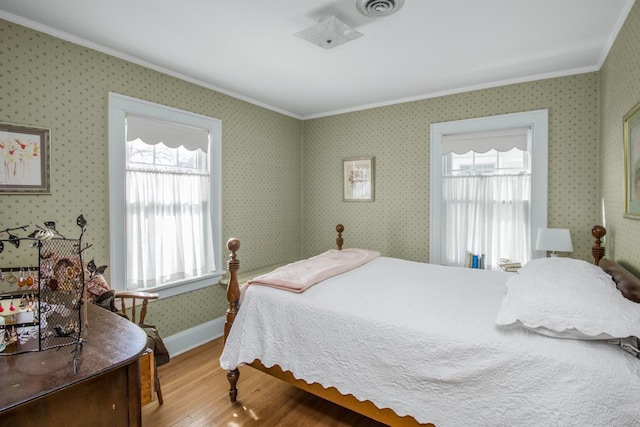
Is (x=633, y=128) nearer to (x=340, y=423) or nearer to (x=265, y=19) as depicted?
(x=265, y=19)

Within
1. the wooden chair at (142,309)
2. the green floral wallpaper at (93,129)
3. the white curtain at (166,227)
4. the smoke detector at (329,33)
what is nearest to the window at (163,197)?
the white curtain at (166,227)

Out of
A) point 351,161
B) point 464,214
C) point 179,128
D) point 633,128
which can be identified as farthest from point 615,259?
point 179,128

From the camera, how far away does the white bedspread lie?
4.22 ft

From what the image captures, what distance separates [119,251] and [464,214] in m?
3.41

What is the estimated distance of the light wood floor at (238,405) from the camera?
2.17m

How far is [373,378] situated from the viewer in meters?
1.76

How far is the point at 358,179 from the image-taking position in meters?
4.28

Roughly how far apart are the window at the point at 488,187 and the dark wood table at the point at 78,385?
3.24 m

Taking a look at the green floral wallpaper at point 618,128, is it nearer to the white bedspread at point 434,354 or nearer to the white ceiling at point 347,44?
the white ceiling at point 347,44

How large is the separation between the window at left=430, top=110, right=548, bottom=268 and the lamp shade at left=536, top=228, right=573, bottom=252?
0.35 meters

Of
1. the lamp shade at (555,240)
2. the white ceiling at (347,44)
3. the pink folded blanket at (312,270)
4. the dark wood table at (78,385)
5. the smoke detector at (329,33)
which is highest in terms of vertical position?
the white ceiling at (347,44)

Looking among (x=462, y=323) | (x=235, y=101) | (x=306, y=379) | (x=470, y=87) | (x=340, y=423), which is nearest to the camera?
(x=462, y=323)

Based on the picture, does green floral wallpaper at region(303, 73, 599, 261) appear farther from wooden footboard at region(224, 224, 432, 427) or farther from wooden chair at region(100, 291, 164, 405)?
wooden chair at region(100, 291, 164, 405)

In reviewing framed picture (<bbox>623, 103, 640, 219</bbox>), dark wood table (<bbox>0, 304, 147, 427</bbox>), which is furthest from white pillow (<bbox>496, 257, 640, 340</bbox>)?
dark wood table (<bbox>0, 304, 147, 427</bbox>)
